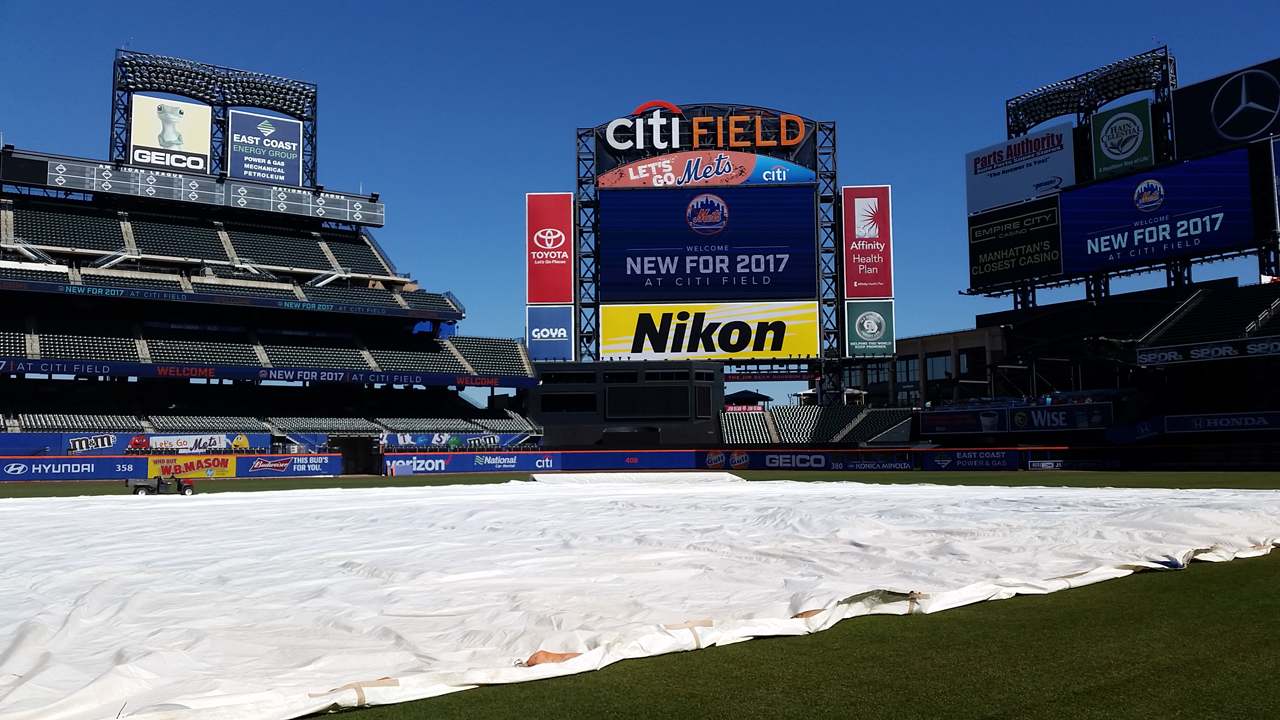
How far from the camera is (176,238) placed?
55.7m

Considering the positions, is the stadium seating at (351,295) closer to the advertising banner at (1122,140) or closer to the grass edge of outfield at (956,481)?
the grass edge of outfield at (956,481)

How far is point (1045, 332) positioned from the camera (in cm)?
5650

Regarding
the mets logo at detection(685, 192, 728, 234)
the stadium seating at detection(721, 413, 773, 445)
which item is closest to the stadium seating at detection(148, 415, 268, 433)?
the stadium seating at detection(721, 413, 773, 445)

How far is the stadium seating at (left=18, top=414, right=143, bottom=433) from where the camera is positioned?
41.7 metres

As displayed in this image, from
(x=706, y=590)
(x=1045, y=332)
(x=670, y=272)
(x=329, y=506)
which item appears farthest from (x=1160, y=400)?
(x=706, y=590)

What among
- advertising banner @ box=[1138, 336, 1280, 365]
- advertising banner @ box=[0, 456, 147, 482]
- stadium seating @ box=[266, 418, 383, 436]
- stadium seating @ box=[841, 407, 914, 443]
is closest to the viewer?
advertising banner @ box=[0, 456, 147, 482]

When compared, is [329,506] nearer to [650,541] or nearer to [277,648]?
[650,541]

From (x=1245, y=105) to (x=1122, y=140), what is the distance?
6.40 metres

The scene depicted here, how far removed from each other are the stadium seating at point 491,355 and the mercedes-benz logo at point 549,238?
25.0ft

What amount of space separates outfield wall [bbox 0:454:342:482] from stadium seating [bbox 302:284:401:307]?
42.0 ft

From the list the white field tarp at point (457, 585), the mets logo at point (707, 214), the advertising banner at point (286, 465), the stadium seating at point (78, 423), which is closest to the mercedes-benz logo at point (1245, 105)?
the mets logo at point (707, 214)

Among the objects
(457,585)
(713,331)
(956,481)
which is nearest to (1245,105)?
(713,331)

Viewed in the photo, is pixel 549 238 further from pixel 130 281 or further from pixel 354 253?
pixel 130 281

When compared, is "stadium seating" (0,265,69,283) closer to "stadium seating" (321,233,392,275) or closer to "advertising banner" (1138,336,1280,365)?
"stadium seating" (321,233,392,275)
